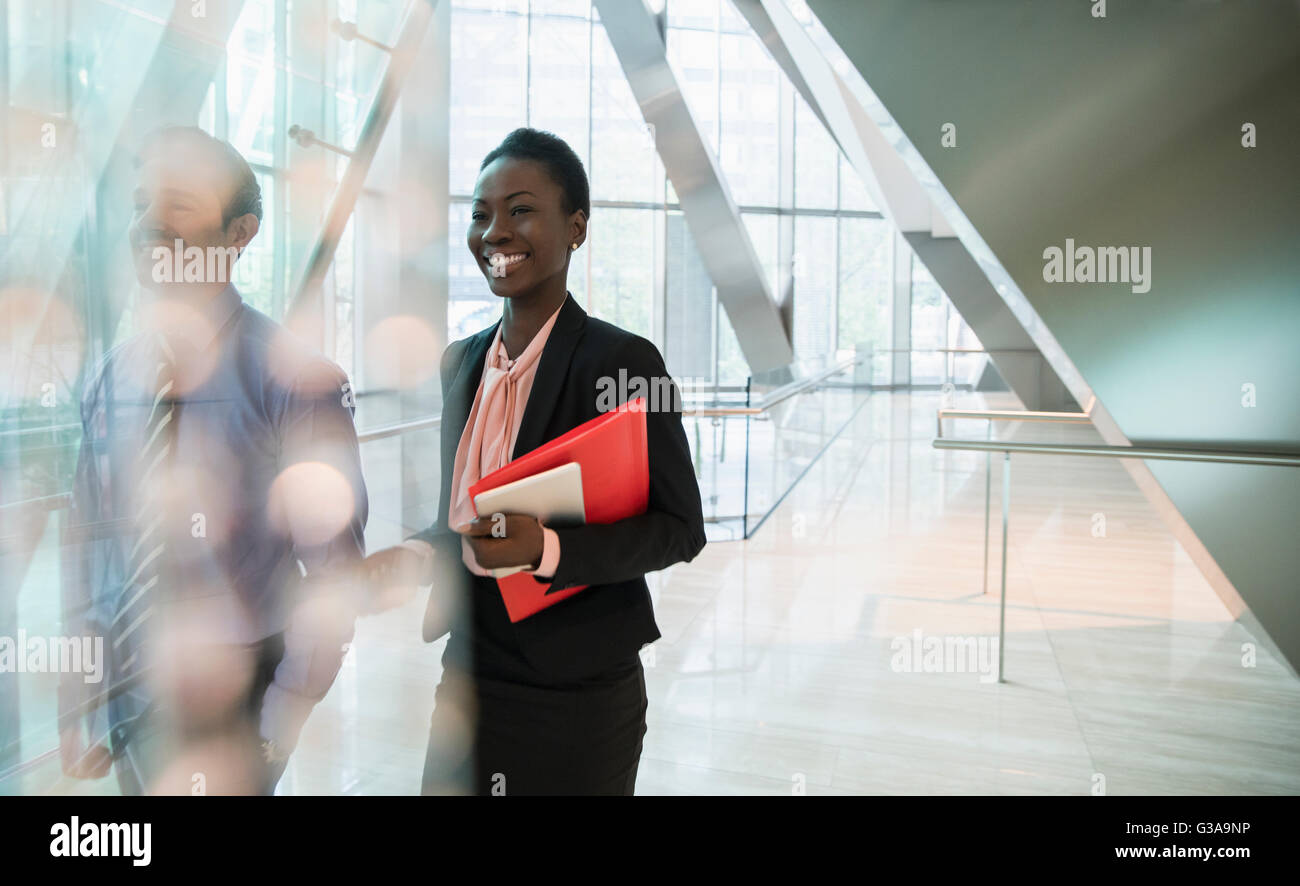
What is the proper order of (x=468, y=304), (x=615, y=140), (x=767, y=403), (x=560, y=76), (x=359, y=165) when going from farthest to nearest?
1. (x=615, y=140)
2. (x=560, y=76)
3. (x=468, y=304)
4. (x=767, y=403)
5. (x=359, y=165)

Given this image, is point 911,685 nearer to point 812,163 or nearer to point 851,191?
point 812,163

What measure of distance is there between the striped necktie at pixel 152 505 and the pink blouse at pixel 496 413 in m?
0.46

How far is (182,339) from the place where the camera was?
1.40 meters

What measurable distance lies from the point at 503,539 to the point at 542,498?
74 millimetres

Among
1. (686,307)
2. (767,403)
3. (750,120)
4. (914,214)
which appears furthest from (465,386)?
(750,120)

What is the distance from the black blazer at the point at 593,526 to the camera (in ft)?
4.27

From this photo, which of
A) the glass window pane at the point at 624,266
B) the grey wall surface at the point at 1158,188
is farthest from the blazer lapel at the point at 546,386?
the glass window pane at the point at 624,266

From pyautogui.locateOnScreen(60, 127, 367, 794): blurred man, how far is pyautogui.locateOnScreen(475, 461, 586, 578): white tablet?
36 cm

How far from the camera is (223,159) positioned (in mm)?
1408

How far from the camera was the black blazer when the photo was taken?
1303mm

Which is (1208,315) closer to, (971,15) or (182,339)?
(971,15)

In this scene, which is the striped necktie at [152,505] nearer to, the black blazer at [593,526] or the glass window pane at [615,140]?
the black blazer at [593,526]

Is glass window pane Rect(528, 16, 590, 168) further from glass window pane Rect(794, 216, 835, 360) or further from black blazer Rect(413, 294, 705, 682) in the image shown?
black blazer Rect(413, 294, 705, 682)
